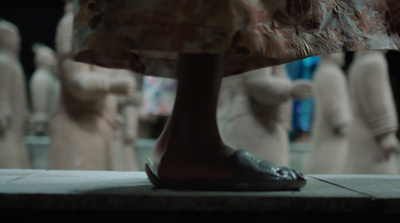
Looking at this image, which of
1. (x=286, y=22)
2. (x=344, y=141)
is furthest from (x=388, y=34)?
(x=344, y=141)

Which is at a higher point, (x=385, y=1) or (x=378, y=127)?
(x=385, y=1)

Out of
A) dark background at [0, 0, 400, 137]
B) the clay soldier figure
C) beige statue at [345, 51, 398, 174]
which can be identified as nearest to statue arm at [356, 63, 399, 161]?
beige statue at [345, 51, 398, 174]

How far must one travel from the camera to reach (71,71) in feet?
10.3

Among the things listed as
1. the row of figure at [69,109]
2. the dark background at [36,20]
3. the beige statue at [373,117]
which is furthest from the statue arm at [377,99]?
the dark background at [36,20]

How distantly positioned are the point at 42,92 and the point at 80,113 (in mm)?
3028

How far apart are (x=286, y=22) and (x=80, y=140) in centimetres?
230

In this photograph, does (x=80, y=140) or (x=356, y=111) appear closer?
(x=80, y=140)

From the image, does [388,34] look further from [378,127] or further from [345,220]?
[378,127]

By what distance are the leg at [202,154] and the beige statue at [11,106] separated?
2.72 m

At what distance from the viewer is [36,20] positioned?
265 inches

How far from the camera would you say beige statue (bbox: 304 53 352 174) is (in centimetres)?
416

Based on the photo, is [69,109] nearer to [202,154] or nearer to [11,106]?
[11,106]

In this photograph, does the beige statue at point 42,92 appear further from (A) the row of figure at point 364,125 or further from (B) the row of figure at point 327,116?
(A) the row of figure at point 364,125

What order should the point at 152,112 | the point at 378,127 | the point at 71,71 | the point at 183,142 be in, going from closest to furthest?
the point at 183,142, the point at 71,71, the point at 378,127, the point at 152,112
